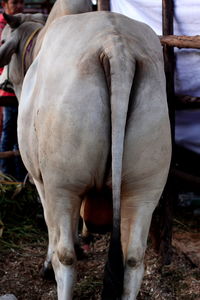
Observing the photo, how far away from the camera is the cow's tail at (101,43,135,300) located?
241 cm

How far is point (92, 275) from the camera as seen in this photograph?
3.62 meters

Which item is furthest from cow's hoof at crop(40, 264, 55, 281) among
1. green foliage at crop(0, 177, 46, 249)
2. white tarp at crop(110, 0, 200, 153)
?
white tarp at crop(110, 0, 200, 153)

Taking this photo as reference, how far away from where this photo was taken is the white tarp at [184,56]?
3.54 m

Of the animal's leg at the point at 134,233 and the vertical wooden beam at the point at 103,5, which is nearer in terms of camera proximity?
the animal's leg at the point at 134,233

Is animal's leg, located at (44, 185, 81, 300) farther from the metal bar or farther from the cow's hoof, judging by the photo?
the metal bar

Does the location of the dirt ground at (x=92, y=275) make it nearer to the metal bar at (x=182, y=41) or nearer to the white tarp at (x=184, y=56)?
the white tarp at (x=184, y=56)

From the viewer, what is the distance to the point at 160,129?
100 inches

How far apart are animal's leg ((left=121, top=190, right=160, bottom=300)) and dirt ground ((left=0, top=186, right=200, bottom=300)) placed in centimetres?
70

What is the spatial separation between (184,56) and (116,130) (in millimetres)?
1403

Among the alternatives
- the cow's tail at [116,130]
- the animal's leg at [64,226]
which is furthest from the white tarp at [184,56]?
the animal's leg at [64,226]

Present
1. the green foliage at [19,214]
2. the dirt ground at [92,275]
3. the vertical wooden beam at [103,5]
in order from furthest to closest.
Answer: the green foliage at [19,214] → the vertical wooden beam at [103,5] → the dirt ground at [92,275]

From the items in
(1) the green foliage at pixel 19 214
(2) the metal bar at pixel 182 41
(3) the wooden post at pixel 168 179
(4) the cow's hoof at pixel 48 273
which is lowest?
(1) the green foliage at pixel 19 214

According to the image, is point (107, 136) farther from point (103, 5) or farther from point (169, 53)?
point (103, 5)

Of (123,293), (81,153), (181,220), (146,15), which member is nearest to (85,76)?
(81,153)
